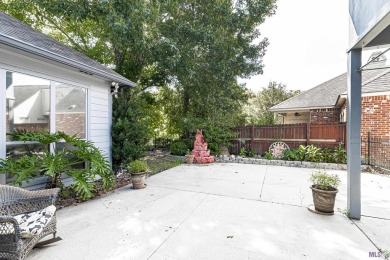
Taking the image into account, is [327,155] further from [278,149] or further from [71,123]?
[71,123]

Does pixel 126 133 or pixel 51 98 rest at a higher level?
pixel 51 98

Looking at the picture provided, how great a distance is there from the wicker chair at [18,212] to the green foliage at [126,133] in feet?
11.0

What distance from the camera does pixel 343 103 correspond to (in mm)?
9477

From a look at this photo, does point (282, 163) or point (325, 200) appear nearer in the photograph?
point (325, 200)

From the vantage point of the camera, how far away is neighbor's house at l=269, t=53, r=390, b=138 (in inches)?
289


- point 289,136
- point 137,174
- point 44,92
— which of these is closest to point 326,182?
point 137,174

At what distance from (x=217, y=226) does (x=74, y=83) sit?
4.65m

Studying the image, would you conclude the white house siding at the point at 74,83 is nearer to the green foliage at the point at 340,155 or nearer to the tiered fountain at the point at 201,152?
the tiered fountain at the point at 201,152

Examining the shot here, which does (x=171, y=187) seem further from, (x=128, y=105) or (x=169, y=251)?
(x=128, y=105)

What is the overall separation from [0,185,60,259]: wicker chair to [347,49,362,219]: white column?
4.51 meters

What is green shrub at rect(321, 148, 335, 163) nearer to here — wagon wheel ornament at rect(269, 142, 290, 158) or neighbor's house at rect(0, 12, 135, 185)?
wagon wheel ornament at rect(269, 142, 290, 158)

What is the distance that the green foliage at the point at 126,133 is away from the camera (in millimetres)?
6043

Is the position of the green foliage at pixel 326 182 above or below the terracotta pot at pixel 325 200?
above

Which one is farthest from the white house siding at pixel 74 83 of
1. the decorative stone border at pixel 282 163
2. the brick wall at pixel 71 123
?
the decorative stone border at pixel 282 163
